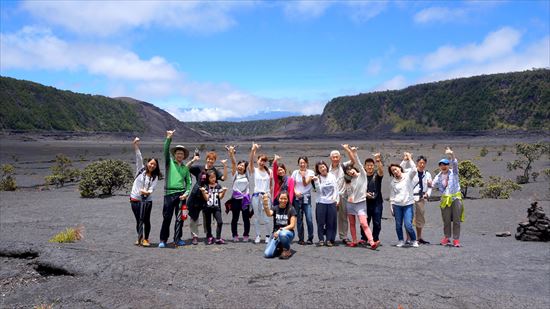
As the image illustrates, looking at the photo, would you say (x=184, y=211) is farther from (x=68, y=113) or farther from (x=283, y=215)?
(x=68, y=113)

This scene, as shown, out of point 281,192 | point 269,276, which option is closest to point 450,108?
point 281,192

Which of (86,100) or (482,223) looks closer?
(482,223)

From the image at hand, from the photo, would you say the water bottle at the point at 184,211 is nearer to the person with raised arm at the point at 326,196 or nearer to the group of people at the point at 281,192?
the group of people at the point at 281,192

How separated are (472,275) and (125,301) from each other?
5.50m

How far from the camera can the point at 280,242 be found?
7.80 m

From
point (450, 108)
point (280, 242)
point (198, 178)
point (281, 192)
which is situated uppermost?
point (450, 108)

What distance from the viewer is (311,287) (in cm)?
643

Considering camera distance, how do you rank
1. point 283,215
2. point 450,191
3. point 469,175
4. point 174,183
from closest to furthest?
point 283,215 → point 174,183 → point 450,191 → point 469,175

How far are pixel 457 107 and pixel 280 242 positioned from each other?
105864 mm

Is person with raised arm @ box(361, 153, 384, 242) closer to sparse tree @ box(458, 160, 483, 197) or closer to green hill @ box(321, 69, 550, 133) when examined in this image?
sparse tree @ box(458, 160, 483, 197)

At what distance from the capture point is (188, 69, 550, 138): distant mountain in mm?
91062

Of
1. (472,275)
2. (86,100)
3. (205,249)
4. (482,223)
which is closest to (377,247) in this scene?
(472,275)

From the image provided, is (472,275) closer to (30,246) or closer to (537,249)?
(537,249)

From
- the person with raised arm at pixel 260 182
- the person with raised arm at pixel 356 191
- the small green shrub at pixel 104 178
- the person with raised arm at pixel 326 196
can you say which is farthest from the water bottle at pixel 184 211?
the small green shrub at pixel 104 178
